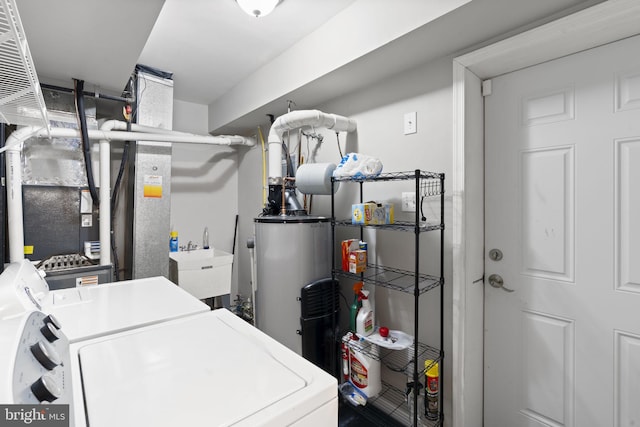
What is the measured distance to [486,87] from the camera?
163 centimetres

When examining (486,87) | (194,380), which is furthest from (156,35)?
(194,380)

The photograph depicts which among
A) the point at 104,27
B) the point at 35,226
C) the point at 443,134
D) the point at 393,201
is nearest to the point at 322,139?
the point at 393,201

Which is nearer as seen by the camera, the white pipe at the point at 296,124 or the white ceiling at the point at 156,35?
the white ceiling at the point at 156,35

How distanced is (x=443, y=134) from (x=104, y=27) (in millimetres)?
1824

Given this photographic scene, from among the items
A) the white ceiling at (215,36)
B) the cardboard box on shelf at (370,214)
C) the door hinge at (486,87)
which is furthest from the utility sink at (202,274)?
the door hinge at (486,87)

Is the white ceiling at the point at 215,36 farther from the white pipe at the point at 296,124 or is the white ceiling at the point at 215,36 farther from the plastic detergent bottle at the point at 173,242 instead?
the plastic detergent bottle at the point at 173,242

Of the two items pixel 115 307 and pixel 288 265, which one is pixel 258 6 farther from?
pixel 115 307

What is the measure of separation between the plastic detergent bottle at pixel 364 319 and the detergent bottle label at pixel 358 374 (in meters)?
0.17

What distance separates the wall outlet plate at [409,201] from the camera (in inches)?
69.8

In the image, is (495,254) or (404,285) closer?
(495,254)

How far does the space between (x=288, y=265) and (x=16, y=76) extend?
1.39 meters

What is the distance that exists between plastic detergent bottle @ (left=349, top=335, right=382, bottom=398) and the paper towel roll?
0.90 meters

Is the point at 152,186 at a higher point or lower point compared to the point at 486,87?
lower

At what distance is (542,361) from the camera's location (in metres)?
1.48
